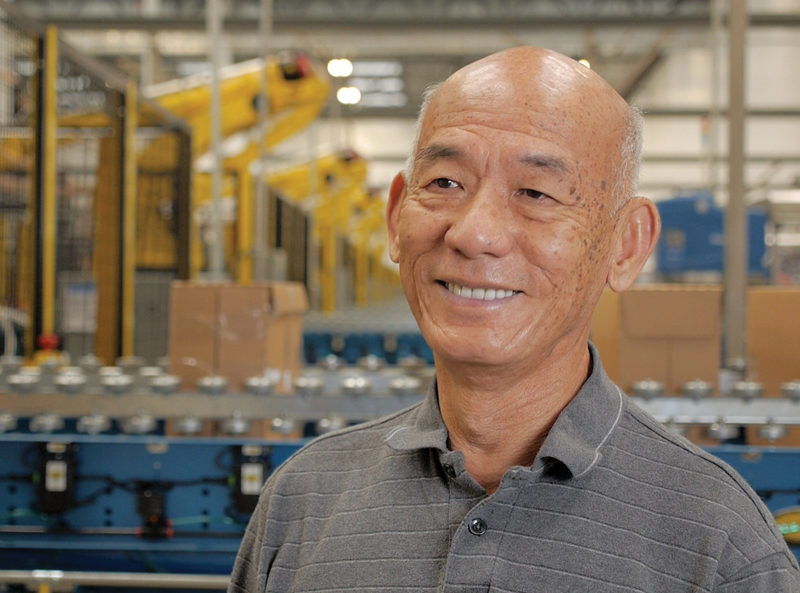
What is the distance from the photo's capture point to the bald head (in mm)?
903

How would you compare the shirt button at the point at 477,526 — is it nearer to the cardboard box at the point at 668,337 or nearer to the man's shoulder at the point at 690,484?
the man's shoulder at the point at 690,484

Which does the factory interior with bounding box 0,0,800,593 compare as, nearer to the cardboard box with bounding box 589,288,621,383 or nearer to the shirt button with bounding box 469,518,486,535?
the cardboard box with bounding box 589,288,621,383

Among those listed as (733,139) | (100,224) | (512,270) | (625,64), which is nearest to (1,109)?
(100,224)

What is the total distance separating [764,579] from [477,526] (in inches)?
11.7

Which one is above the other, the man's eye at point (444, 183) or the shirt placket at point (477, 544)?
the man's eye at point (444, 183)

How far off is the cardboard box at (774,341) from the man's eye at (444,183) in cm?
200

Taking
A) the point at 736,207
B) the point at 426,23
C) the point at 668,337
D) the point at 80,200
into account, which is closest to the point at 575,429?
the point at 668,337

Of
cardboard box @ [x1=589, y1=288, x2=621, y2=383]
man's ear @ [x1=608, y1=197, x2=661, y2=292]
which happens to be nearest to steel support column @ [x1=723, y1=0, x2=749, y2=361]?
cardboard box @ [x1=589, y1=288, x2=621, y2=383]

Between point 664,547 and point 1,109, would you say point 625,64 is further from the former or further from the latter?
point 664,547

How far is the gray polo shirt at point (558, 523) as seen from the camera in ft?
2.67

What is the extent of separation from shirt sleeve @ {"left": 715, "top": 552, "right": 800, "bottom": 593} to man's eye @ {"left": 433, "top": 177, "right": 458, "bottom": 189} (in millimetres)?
526

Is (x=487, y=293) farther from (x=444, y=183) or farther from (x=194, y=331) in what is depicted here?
(x=194, y=331)

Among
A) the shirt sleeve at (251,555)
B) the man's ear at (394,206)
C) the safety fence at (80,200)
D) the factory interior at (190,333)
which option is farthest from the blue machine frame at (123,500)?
the man's ear at (394,206)

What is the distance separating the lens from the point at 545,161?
34.8 inches
